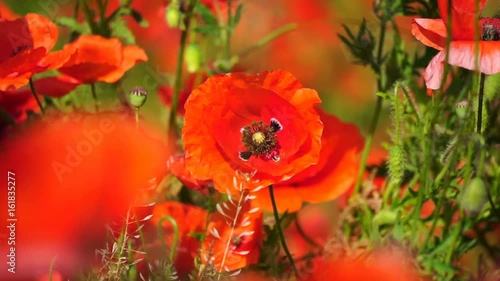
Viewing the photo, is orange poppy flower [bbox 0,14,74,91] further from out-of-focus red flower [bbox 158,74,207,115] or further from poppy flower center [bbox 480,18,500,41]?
poppy flower center [bbox 480,18,500,41]

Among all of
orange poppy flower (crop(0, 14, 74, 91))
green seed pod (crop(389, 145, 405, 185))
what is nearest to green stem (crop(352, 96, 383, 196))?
green seed pod (crop(389, 145, 405, 185))

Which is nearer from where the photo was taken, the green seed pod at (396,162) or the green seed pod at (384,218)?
the green seed pod at (396,162)

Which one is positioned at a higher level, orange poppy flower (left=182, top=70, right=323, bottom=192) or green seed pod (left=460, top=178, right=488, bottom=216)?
orange poppy flower (left=182, top=70, right=323, bottom=192)

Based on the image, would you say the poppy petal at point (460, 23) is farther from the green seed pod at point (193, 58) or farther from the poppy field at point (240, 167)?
the green seed pod at point (193, 58)

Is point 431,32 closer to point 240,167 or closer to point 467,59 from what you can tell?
point 467,59

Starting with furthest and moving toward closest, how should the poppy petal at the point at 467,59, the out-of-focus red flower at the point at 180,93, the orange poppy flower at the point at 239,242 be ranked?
the out-of-focus red flower at the point at 180,93, the orange poppy flower at the point at 239,242, the poppy petal at the point at 467,59

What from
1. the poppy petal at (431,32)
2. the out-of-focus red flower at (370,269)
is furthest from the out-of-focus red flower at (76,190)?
the poppy petal at (431,32)

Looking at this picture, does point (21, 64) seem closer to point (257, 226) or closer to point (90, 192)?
point (90, 192)

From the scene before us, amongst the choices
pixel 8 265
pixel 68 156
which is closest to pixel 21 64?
pixel 68 156
